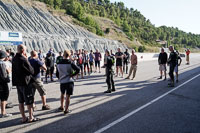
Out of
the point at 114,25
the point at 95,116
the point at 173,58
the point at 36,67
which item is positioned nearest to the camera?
the point at 95,116

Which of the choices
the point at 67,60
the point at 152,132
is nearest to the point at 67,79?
the point at 67,60

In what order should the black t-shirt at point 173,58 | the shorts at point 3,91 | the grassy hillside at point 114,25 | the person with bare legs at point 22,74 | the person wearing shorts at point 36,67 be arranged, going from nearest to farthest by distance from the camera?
the person with bare legs at point 22,74
the shorts at point 3,91
the person wearing shorts at point 36,67
the black t-shirt at point 173,58
the grassy hillside at point 114,25

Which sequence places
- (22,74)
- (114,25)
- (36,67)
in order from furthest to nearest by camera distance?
(114,25) → (36,67) → (22,74)

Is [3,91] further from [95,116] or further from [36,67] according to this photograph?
[95,116]

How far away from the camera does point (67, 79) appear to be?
5.38 m

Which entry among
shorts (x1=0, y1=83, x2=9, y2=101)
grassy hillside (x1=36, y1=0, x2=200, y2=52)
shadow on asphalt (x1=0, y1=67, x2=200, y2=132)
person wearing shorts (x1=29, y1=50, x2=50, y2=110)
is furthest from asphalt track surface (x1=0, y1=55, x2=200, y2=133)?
grassy hillside (x1=36, y1=0, x2=200, y2=52)

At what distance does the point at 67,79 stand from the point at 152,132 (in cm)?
280

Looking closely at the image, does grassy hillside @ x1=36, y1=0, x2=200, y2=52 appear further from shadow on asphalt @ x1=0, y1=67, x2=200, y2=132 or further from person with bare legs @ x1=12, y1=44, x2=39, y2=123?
person with bare legs @ x1=12, y1=44, x2=39, y2=123

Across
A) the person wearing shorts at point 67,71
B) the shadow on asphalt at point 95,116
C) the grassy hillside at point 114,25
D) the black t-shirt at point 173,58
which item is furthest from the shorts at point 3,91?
the grassy hillside at point 114,25

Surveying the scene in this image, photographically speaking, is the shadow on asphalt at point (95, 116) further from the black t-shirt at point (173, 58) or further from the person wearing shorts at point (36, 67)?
the black t-shirt at point (173, 58)

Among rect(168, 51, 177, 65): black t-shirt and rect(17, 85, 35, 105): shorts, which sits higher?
rect(168, 51, 177, 65): black t-shirt

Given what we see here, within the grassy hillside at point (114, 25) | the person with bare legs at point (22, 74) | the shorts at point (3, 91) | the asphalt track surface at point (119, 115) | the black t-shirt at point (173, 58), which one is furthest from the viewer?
the grassy hillside at point (114, 25)

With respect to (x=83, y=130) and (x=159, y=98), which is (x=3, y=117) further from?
(x=159, y=98)

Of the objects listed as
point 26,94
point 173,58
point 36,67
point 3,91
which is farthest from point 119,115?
point 173,58
